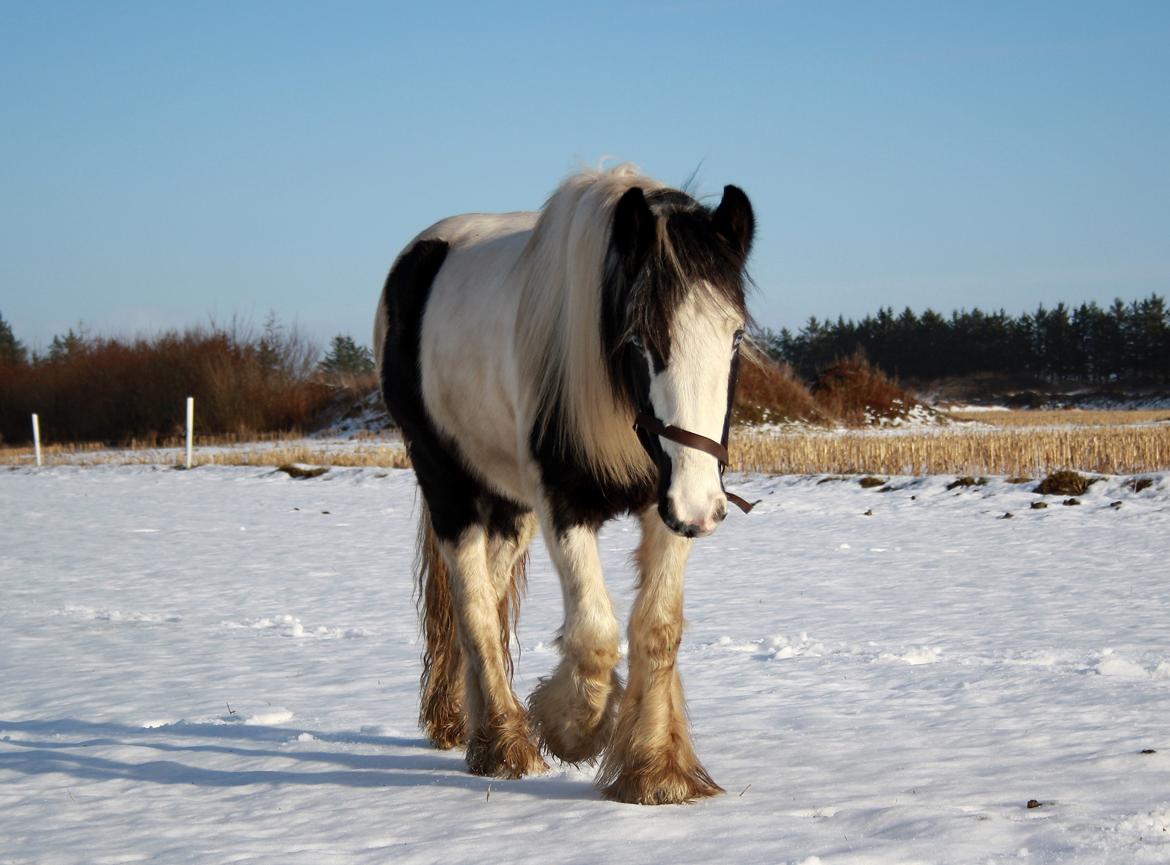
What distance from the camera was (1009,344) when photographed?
7612 centimetres

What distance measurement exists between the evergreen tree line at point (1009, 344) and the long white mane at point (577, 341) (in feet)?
225

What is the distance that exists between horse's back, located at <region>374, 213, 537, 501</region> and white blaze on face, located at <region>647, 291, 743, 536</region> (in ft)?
2.43

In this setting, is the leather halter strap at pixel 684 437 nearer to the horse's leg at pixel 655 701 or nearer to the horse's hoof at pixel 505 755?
the horse's leg at pixel 655 701

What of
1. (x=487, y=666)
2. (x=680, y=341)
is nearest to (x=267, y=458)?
(x=487, y=666)

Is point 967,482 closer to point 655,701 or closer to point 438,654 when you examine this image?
point 438,654

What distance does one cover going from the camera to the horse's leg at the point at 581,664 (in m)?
3.66

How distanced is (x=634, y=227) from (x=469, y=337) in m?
1.22

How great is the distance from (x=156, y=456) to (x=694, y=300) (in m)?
29.0

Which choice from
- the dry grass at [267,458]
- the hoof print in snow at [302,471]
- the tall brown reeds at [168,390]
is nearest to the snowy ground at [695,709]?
the hoof print in snow at [302,471]

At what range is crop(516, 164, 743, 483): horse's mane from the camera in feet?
10.9

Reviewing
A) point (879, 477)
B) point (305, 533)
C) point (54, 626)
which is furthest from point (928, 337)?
point (54, 626)

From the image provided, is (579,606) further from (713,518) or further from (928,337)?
(928,337)

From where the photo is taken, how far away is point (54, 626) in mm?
8016

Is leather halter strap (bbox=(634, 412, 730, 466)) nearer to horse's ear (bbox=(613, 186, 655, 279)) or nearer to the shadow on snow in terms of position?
horse's ear (bbox=(613, 186, 655, 279))
